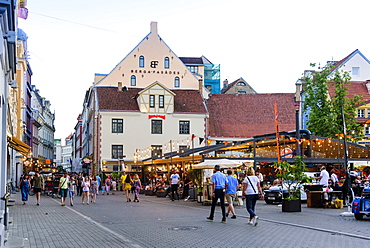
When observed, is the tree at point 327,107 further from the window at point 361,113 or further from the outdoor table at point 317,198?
the outdoor table at point 317,198

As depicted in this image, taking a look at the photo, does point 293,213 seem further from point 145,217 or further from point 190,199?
point 190,199

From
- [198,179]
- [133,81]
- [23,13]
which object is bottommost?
[198,179]

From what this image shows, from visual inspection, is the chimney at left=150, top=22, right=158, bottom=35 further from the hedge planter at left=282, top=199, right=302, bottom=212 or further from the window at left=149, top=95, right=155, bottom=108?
the hedge planter at left=282, top=199, right=302, bottom=212

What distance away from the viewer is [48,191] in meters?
41.4

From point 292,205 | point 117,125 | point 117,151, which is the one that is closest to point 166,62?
point 117,125

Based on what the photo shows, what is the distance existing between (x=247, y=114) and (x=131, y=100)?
14082 mm

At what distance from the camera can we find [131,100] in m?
58.4

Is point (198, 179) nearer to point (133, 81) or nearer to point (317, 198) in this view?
point (317, 198)

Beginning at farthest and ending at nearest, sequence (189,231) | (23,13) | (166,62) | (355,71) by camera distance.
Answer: (355,71)
(166,62)
(23,13)
(189,231)

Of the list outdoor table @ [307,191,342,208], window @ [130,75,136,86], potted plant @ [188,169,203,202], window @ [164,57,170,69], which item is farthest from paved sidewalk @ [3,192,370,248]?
window @ [164,57,170,69]

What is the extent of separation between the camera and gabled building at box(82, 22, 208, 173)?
186 feet

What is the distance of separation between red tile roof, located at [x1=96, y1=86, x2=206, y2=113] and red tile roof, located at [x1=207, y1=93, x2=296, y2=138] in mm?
3323

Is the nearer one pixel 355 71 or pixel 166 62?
pixel 166 62

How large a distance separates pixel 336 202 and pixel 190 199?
33.3 feet
